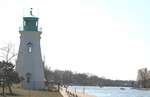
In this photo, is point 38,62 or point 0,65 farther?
point 38,62

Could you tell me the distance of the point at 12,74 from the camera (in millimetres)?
65188

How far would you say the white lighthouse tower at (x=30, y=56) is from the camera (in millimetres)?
82438

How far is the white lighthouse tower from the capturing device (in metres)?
82.4

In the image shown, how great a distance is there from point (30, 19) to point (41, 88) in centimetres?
1134

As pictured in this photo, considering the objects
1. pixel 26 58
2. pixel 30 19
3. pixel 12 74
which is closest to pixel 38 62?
pixel 26 58

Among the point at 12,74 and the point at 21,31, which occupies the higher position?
the point at 21,31

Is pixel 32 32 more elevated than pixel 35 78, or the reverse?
pixel 32 32

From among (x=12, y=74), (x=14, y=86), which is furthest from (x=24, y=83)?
(x=12, y=74)

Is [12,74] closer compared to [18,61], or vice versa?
[12,74]

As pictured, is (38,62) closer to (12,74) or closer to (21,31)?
(21,31)

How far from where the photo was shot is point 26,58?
8312 cm

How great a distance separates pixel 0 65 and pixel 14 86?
67.6ft

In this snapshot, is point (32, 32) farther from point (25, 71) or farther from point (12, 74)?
point (12, 74)

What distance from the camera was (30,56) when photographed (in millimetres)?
83188
